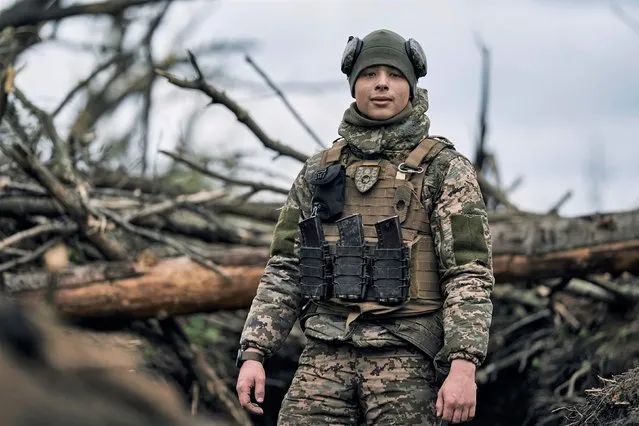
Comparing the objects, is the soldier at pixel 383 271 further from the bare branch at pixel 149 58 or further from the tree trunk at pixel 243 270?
the bare branch at pixel 149 58

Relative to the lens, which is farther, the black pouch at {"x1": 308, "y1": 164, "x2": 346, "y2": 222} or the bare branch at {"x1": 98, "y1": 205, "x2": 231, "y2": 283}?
the bare branch at {"x1": 98, "y1": 205, "x2": 231, "y2": 283}

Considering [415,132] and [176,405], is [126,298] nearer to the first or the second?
[415,132]

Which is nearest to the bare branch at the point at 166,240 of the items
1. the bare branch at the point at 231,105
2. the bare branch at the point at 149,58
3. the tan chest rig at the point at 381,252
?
the bare branch at the point at 231,105

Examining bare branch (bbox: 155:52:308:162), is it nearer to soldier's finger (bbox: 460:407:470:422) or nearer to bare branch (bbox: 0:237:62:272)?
bare branch (bbox: 0:237:62:272)

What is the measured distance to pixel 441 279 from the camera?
4.09 metres

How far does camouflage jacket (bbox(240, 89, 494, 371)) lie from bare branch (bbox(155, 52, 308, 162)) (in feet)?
7.14

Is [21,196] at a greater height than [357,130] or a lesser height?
greater

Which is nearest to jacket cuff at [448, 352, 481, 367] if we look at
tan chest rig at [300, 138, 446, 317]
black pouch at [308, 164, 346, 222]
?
tan chest rig at [300, 138, 446, 317]

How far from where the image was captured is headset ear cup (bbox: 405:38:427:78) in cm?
425

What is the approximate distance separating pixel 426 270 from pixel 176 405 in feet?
9.24

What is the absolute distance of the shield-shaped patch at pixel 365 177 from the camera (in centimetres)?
412

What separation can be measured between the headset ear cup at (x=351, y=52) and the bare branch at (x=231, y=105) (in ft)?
6.62

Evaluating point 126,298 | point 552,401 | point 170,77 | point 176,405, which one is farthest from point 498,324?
point 176,405

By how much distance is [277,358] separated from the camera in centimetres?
838
